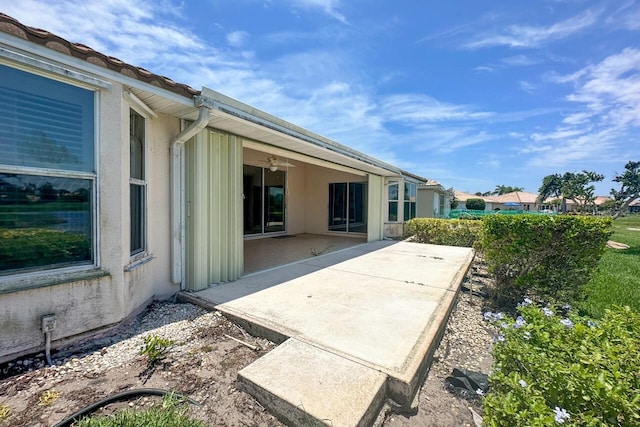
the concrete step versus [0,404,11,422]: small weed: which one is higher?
the concrete step

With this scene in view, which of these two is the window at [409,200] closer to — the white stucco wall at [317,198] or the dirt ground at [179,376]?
the white stucco wall at [317,198]

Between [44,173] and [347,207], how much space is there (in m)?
10.7

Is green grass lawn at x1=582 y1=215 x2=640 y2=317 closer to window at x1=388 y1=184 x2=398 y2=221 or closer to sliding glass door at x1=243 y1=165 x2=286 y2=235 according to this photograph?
window at x1=388 y1=184 x2=398 y2=221

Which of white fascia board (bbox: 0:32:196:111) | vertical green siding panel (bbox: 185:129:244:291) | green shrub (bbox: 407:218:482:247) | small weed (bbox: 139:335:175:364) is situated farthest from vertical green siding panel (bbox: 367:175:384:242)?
small weed (bbox: 139:335:175:364)

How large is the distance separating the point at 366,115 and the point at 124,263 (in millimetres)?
14435

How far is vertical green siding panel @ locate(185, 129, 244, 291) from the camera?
454 cm

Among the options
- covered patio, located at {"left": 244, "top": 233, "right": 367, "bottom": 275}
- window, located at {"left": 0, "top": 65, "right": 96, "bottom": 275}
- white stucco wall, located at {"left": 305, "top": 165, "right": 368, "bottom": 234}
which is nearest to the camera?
window, located at {"left": 0, "top": 65, "right": 96, "bottom": 275}

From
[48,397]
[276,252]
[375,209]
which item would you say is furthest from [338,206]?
[48,397]

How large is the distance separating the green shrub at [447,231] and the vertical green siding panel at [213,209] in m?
8.37

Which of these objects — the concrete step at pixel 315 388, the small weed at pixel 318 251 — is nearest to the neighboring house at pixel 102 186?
the concrete step at pixel 315 388

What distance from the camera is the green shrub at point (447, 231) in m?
9.99

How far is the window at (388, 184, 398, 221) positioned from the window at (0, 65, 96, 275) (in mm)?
11865

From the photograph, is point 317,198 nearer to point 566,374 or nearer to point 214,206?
point 214,206

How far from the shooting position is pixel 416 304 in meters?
4.10
